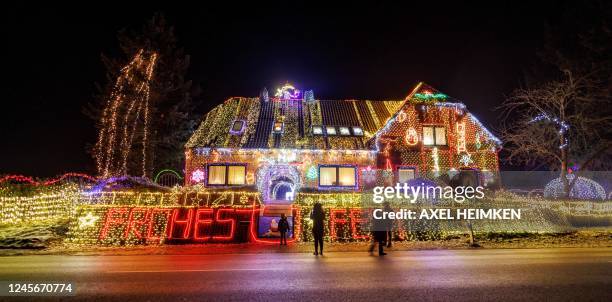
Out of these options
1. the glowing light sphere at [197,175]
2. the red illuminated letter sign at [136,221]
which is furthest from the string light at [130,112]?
the red illuminated letter sign at [136,221]

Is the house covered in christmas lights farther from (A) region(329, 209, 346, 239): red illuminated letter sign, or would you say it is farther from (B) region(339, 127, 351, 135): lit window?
(A) region(329, 209, 346, 239): red illuminated letter sign

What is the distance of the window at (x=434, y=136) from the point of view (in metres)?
27.3

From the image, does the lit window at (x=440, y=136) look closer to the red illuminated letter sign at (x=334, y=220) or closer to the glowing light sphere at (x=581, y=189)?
the glowing light sphere at (x=581, y=189)

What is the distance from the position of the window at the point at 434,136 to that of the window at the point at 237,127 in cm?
1256

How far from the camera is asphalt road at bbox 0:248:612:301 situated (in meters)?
6.90

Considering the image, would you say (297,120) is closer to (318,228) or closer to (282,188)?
(282,188)

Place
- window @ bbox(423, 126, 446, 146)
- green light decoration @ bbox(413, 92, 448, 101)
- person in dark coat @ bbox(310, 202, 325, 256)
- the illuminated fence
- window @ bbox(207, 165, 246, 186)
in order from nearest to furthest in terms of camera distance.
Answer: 1. person in dark coat @ bbox(310, 202, 325, 256)
2. the illuminated fence
3. window @ bbox(207, 165, 246, 186)
4. green light decoration @ bbox(413, 92, 448, 101)
5. window @ bbox(423, 126, 446, 146)

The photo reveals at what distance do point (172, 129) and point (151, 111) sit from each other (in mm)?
2688

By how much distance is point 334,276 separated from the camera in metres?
8.60

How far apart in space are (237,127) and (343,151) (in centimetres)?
757

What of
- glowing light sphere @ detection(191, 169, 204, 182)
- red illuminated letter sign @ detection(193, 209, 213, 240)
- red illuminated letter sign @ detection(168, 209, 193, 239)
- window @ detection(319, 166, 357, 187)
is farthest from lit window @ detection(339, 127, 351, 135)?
red illuminated letter sign @ detection(168, 209, 193, 239)

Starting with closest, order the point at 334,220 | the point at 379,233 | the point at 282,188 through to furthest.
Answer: the point at 379,233 < the point at 334,220 < the point at 282,188

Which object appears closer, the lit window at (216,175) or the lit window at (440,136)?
the lit window at (216,175)

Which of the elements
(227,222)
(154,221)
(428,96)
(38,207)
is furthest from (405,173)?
(38,207)
